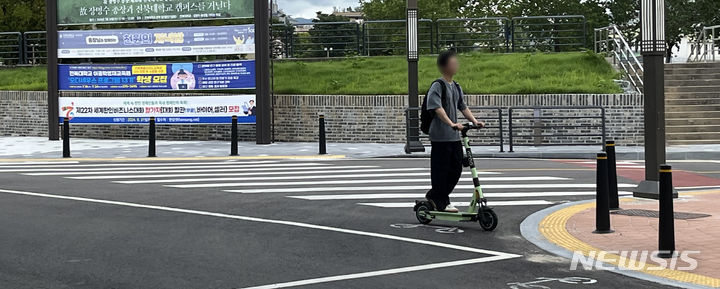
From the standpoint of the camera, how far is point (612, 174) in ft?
35.2

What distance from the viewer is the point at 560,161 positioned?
19.0m

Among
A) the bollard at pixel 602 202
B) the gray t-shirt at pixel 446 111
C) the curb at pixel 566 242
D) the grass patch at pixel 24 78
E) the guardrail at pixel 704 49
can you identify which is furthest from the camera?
the grass patch at pixel 24 78

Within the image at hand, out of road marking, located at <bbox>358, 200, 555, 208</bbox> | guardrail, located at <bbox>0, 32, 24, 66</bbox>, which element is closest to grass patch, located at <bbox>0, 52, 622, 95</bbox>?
guardrail, located at <bbox>0, 32, 24, 66</bbox>

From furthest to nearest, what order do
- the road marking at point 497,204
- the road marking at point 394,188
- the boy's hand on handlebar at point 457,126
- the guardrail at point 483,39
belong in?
the guardrail at point 483,39 → the road marking at point 394,188 → the road marking at point 497,204 → the boy's hand on handlebar at point 457,126

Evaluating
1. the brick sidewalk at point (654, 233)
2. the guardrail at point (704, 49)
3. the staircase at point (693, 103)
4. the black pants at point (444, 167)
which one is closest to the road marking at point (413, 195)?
the brick sidewalk at point (654, 233)

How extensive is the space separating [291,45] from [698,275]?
23.9 m

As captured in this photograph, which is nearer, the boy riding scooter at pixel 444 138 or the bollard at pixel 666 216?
the bollard at pixel 666 216

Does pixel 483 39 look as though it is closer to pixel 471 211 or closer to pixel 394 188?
pixel 394 188

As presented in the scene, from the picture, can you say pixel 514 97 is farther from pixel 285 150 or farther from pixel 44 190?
pixel 44 190

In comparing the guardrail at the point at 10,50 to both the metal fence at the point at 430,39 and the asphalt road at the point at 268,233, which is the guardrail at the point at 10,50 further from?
the asphalt road at the point at 268,233

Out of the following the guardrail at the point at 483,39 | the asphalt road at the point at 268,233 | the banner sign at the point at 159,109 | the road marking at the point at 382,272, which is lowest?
the road marking at the point at 382,272

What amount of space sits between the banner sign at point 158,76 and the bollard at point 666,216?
17.7 m

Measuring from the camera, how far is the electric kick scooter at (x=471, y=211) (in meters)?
9.62

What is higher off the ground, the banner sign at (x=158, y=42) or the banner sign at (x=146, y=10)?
the banner sign at (x=146, y=10)
